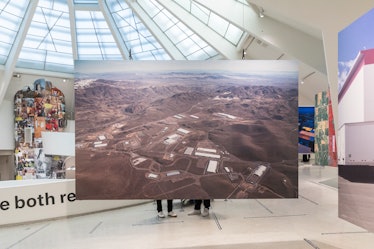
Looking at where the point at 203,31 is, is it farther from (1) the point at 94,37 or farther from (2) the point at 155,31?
(1) the point at 94,37

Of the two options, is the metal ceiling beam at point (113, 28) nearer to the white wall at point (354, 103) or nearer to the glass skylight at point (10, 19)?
the glass skylight at point (10, 19)

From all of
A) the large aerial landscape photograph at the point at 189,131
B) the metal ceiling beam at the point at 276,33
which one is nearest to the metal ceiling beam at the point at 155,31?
the metal ceiling beam at the point at 276,33

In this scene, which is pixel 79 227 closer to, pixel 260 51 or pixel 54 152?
pixel 54 152

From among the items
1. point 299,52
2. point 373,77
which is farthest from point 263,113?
point 299,52

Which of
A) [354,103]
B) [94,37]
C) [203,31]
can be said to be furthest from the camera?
[94,37]

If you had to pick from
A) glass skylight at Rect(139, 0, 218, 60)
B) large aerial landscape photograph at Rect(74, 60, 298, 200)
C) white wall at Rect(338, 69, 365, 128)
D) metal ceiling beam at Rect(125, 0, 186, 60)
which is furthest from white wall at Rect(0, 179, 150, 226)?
glass skylight at Rect(139, 0, 218, 60)

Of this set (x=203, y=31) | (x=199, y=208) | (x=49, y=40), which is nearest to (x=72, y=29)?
(x=49, y=40)
